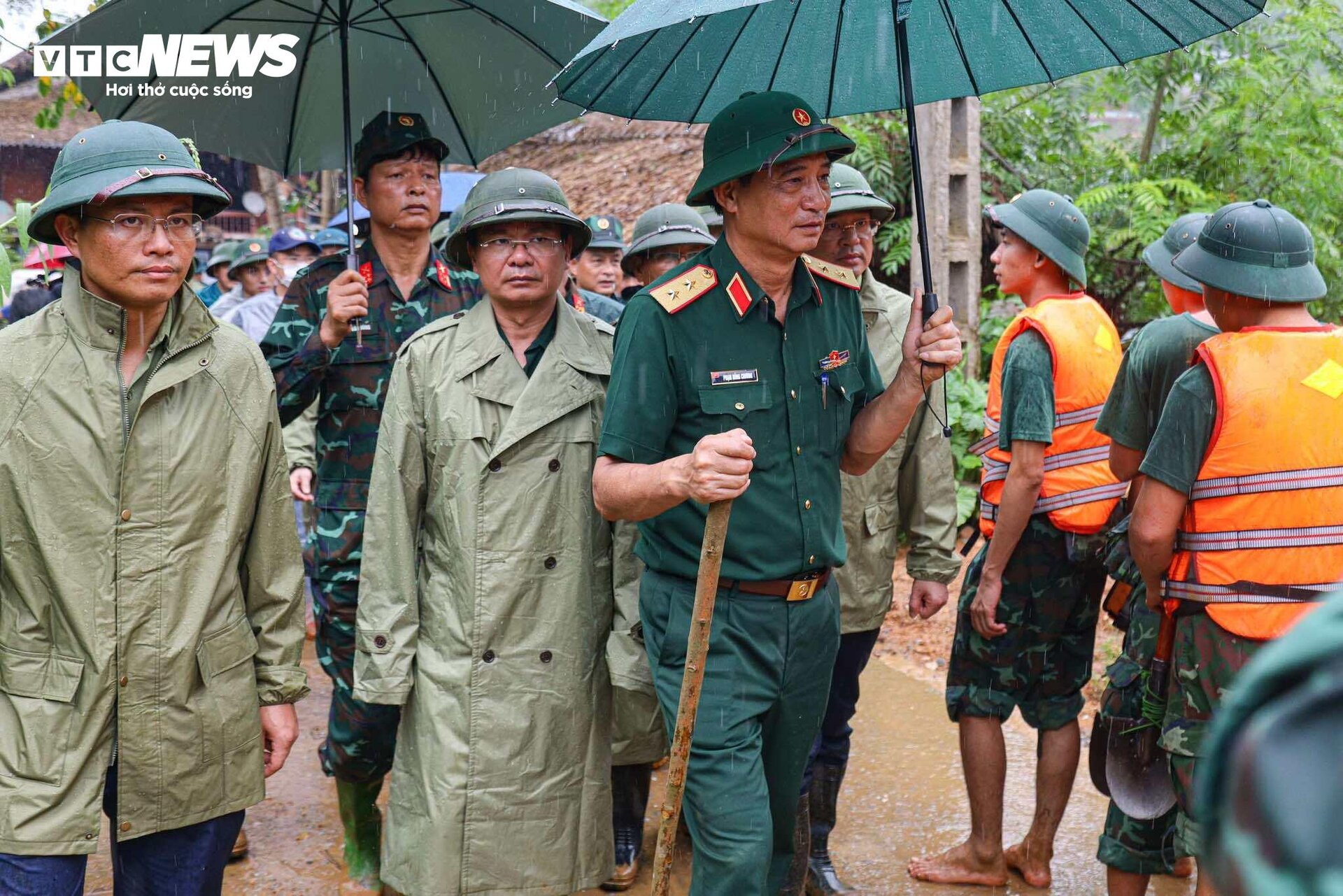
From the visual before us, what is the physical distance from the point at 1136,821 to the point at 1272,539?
1.11m

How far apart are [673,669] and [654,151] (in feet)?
37.9

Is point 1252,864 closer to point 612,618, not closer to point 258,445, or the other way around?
point 258,445

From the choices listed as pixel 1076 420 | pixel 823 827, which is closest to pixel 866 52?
pixel 1076 420

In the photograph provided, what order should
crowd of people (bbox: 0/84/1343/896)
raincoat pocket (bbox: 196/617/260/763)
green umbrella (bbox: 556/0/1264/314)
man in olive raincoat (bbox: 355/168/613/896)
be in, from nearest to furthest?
→ crowd of people (bbox: 0/84/1343/896) < raincoat pocket (bbox: 196/617/260/763) < green umbrella (bbox: 556/0/1264/314) < man in olive raincoat (bbox: 355/168/613/896)

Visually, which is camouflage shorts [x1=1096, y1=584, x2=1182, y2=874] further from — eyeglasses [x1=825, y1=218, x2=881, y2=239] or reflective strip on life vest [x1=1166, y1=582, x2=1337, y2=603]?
eyeglasses [x1=825, y1=218, x2=881, y2=239]

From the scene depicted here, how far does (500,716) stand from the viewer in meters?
3.79

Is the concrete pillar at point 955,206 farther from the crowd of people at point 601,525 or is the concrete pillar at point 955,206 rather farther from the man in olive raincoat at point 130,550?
the man in olive raincoat at point 130,550

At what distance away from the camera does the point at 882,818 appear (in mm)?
5234

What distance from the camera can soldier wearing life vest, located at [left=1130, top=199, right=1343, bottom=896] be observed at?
3324mm

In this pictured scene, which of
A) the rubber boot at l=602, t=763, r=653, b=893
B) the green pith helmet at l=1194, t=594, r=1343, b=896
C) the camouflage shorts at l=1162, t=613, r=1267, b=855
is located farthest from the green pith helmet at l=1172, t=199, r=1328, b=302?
the green pith helmet at l=1194, t=594, r=1343, b=896

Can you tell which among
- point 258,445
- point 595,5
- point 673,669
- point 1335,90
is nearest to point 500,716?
point 673,669

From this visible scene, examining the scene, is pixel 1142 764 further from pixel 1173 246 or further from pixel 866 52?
pixel 866 52

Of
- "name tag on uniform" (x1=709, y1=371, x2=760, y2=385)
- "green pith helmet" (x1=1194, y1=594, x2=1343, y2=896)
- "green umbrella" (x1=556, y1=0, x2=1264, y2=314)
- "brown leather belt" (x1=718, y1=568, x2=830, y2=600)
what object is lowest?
"brown leather belt" (x1=718, y1=568, x2=830, y2=600)

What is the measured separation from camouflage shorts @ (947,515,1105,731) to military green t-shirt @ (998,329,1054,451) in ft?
1.12
